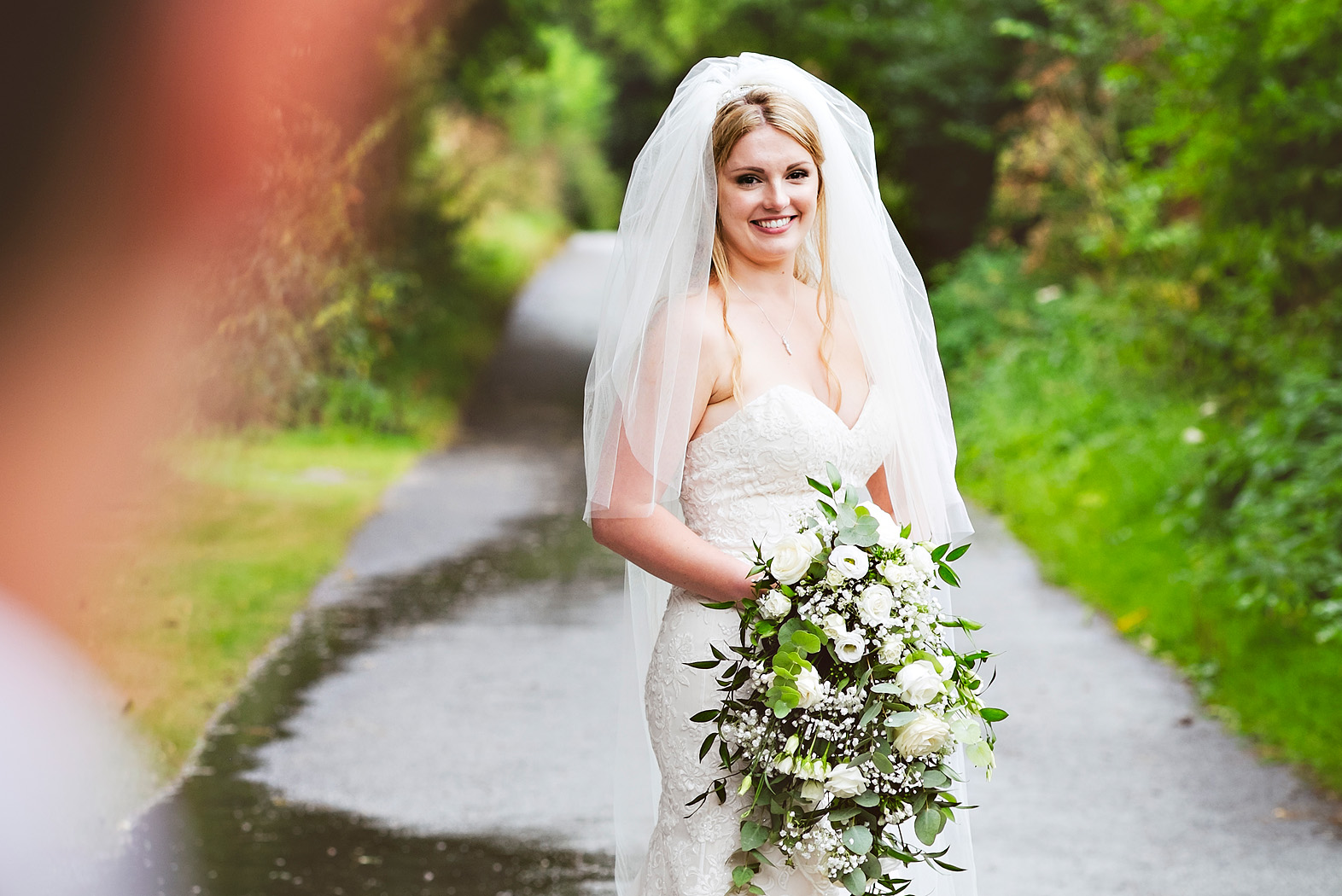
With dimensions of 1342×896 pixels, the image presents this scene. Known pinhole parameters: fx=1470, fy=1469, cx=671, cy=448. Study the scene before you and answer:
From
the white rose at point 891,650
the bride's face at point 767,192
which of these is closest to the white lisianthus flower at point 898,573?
the white rose at point 891,650

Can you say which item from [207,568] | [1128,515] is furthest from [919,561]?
[1128,515]

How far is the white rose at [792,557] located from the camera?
2902mm

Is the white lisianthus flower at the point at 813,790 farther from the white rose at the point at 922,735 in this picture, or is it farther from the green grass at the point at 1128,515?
the green grass at the point at 1128,515

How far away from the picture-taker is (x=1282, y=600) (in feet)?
22.2

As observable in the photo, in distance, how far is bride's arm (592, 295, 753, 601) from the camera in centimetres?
315

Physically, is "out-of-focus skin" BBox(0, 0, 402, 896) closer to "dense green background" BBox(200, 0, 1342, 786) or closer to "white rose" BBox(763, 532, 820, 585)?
"dense green background" BBox(200, 0, 1342, 786)

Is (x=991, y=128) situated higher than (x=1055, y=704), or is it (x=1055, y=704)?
(x=991, y=128)

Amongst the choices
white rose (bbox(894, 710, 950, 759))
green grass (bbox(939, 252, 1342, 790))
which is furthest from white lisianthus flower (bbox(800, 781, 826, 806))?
green grass (bbox(939, 252, 1342, 790))

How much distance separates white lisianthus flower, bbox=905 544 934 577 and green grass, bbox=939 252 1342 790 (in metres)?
3.87

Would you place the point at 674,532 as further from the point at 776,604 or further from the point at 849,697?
the point at 849,697

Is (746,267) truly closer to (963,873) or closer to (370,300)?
(963,873)

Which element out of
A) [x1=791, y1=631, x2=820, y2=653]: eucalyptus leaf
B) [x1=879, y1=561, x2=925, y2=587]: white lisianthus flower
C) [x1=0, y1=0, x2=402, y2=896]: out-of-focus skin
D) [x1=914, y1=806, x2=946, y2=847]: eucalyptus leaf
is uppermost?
[x1=0, y1=0, x2=402, y2=896]: out-of-focus skin

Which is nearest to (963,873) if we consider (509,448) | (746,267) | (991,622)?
(746,267)

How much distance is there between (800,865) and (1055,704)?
177 inches
